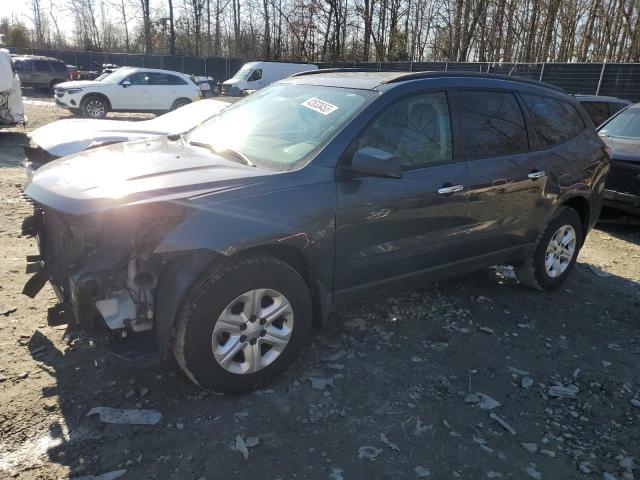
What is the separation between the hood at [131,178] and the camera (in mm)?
2660

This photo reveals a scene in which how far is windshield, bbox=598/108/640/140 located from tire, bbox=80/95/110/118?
596 inches

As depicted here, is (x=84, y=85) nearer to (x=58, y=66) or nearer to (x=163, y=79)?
(x=163, y=79)

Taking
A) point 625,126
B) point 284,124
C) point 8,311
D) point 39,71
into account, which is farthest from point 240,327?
point 39,71

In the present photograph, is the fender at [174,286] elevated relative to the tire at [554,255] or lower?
elevated

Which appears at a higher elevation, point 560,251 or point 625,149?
point 625,149

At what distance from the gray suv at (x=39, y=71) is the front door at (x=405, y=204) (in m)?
27.4

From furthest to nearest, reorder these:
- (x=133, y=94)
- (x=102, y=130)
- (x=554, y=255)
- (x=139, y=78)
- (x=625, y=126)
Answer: (x=139, y=78)
(x=133, y=94)
(x=625, y=126)
(x=102, y=130)
(x=554, y=255)

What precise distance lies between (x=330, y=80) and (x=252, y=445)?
262 cm

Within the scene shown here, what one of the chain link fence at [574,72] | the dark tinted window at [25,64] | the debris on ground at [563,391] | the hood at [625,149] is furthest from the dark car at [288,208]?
the dark tinted window at [25,64]

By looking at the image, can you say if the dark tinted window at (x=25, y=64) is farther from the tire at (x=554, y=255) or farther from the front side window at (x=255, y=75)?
the tire at (x=554, y=255)

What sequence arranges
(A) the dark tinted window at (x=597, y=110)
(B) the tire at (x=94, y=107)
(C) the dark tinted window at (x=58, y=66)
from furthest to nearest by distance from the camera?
(C) the dark tinted window at (x=58, y=66)
(B) the tire at (x=94, y=107)
(A) the dark tinted window at (x=597, y=110)

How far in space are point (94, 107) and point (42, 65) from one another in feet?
38.5

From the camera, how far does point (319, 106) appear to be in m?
3.56

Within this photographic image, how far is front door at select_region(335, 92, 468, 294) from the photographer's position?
3258 mm
